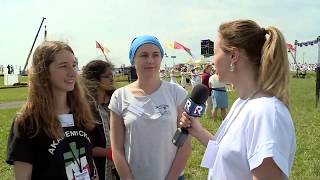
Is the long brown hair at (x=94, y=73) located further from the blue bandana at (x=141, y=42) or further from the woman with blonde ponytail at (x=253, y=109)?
A: the woman with blonde ponytail at (x=253, y=109)

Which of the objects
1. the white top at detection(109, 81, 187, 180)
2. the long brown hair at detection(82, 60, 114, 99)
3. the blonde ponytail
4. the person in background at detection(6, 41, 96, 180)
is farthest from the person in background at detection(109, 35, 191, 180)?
the blonde ponytail

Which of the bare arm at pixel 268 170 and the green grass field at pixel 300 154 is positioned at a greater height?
the bare arm at pixel 268 170

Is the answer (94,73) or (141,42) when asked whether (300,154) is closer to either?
(94,73)

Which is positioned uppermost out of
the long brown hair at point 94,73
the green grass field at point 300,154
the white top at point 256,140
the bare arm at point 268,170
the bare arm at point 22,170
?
the long brown hair at point 94,73

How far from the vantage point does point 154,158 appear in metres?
3.46

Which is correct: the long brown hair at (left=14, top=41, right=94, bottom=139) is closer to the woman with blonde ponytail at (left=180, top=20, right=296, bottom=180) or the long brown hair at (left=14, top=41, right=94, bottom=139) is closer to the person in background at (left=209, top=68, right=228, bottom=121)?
the woman with blonde ponytail at (left=180, top=20, right=296, bottom=180)

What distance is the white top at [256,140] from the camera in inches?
83.8

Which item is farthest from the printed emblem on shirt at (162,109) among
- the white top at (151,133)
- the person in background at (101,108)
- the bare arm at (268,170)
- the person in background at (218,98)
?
the person in background at (218,98)

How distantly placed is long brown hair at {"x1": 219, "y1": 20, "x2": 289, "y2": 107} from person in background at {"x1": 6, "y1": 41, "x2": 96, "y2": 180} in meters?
1.24

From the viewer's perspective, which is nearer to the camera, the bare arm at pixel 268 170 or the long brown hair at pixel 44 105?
the bare arm at pixel 268 170

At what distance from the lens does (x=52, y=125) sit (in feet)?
9.78

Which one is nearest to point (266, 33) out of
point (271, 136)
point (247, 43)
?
point (247, 43)

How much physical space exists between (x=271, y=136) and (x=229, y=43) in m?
0.57

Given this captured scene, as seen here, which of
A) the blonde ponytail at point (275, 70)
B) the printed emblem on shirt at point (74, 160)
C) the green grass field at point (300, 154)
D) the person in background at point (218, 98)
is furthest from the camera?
the person in background at point (218, 98)
